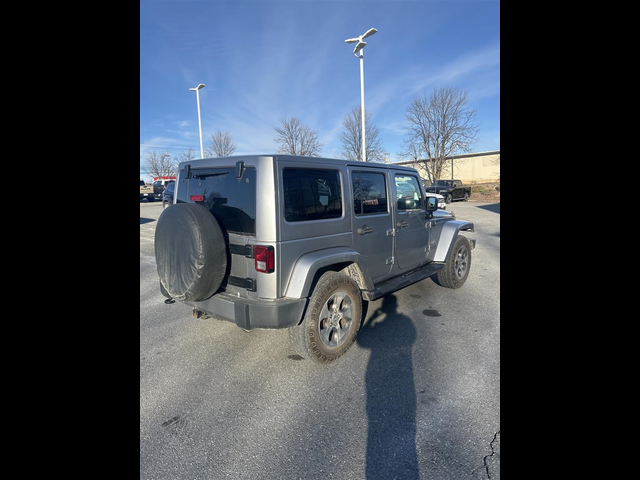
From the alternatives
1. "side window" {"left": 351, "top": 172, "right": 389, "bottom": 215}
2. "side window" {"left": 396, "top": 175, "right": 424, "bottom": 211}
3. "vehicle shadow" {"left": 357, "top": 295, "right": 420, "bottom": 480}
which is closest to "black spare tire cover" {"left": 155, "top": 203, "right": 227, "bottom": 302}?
"side window" {"left": 351, "top": 172, "right": 389, "bottom": 215}

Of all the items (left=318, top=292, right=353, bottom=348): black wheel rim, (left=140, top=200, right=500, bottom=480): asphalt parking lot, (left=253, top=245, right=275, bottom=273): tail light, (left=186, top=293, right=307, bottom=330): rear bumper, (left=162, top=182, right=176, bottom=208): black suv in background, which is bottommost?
(left=140, top=200, right=500, bottom=480): asphalt parking lot

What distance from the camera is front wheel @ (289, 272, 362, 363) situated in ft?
9.52

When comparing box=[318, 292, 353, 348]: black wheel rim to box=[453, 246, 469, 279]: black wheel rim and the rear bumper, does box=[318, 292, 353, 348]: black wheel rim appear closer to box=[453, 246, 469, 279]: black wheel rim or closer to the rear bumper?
the rear bumper

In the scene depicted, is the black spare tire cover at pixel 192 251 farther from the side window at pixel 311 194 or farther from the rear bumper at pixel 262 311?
the side window at pixel 311 194

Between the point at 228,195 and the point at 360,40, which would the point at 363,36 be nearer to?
the point at 360,40

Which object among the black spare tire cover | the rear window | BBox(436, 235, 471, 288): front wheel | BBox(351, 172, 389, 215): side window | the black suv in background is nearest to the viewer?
the black spare tire cover

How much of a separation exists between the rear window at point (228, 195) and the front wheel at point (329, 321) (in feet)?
2.98

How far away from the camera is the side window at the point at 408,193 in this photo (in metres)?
4.23

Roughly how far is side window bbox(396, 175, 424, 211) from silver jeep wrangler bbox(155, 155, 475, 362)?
0.59 m

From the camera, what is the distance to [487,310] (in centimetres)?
432

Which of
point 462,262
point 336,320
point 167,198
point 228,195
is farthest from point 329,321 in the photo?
point 167,198

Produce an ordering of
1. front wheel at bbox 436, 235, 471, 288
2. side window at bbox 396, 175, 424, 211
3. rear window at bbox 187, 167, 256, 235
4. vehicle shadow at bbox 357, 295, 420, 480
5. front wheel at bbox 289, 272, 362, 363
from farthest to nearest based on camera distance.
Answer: front wheel at bbox 436, 235, 471, 288
side window at bbox 396, 175, 424, 211
front wheel at bbox 289, 272, 362, 363
rear window at bbox 187, 167, 256, 235
vehicle shadow at bbox 357, 295, 420, 480

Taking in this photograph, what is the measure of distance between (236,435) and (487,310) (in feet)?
12.1
